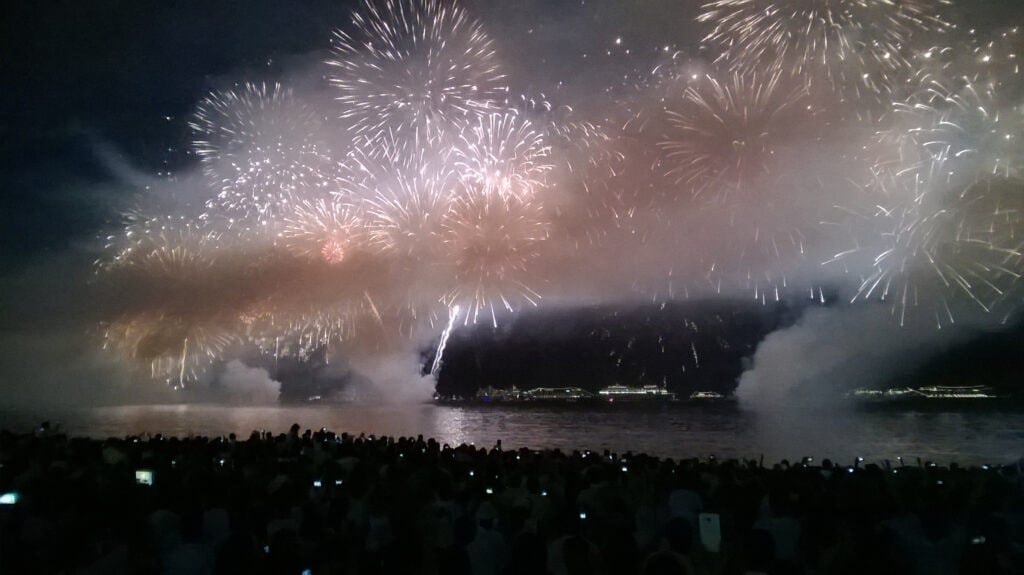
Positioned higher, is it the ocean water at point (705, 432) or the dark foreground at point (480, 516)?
the dark foreground at point (480, 516)

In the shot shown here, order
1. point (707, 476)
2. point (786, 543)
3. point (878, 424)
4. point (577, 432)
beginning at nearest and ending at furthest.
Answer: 1. point (786, 543)
2. point (707, 476)
3. point (577, 432)
4. point (878, 424)

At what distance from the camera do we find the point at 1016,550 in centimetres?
659

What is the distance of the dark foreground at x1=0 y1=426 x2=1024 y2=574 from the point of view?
663 centimetres

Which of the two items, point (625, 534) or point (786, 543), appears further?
point (786, 543)

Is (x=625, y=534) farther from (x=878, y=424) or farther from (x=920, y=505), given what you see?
(x=878, y=424)

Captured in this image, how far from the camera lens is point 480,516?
368 inches

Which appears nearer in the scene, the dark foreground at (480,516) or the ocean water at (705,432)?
the dark foreground at (480,516)

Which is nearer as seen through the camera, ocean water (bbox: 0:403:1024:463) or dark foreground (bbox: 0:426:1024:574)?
dark foreground (bbox: 0:426:1024:574)

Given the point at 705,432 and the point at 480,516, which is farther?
the point at 705,432

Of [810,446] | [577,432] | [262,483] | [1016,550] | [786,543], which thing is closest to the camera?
[1016,550]

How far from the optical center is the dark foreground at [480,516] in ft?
21.7

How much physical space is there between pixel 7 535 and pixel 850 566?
28.0ft

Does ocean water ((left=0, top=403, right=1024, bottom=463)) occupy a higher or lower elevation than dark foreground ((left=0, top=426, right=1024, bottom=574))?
lower

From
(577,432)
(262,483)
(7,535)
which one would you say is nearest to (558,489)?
(262,483)
